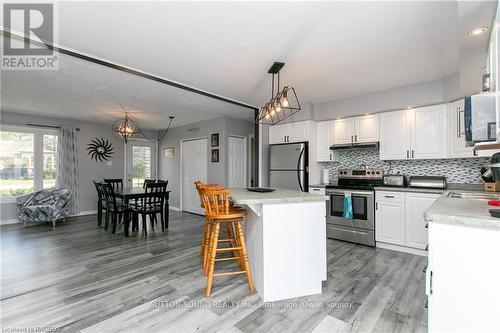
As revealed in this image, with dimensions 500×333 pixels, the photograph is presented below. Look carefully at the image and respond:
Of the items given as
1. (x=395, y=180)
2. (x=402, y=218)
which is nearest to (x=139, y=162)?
(x=395, y=180)

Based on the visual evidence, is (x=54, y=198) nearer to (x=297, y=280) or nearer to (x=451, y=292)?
(x=297, y=280)

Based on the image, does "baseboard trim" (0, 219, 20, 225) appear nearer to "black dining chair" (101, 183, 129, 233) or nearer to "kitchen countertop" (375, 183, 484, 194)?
"black dining chair" (101, 183, 129, 233)

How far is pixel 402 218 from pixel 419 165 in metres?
0.95

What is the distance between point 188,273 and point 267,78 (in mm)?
2585

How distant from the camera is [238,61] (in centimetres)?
268

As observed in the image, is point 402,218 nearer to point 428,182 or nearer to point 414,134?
point 428,182

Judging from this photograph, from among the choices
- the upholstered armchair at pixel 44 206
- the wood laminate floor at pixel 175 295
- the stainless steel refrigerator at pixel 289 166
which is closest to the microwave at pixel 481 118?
the wood laminate floor at pixel 175 295

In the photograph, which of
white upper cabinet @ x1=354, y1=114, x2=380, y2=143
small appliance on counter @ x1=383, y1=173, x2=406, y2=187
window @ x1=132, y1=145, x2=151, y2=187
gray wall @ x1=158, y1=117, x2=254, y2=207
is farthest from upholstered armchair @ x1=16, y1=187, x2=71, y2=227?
small appliance on counter @ x1=383, y1=173, x2=406, y2=187

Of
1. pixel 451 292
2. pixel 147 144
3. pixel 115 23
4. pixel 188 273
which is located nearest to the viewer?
pixel 451 292

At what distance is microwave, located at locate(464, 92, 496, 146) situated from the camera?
149 centimetres

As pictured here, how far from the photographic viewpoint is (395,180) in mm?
3646

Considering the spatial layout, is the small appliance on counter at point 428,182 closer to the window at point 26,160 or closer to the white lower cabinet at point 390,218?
the white lower cabinet at point 390,218

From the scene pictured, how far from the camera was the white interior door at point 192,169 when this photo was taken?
5977mm

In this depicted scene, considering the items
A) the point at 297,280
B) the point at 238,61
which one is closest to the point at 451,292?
the point at 297,280
